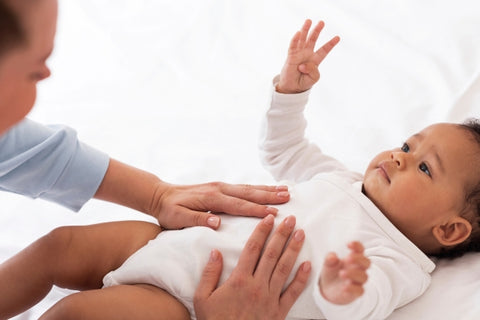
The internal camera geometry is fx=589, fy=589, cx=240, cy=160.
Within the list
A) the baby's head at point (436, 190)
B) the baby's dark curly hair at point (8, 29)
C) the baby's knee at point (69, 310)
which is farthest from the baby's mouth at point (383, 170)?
the baby's dark curly hair at point (8, 29)

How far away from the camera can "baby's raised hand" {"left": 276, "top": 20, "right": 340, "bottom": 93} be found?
3.99 feet

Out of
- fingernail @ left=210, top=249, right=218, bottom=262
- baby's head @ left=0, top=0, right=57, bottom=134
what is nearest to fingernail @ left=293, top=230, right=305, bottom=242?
fingernail @ left=210, top=249, right=218, bottom=262

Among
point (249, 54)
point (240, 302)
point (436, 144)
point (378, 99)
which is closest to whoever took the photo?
point (240, 302)

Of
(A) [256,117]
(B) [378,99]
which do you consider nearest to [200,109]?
(A) [256,117]

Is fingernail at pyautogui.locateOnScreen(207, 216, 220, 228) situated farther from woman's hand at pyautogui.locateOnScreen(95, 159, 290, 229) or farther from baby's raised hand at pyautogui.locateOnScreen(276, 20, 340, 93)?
baby's raised hand at pyautogui.locateOnScreen(276, 20, 340, 93)

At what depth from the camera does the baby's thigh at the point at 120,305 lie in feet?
2.97

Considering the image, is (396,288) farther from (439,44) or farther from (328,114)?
(439,44)

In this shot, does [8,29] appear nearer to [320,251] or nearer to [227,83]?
[320,251]

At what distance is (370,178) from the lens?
1.12 metres

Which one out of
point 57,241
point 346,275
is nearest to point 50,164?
point 57,241

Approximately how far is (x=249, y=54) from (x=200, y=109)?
0.82 feet

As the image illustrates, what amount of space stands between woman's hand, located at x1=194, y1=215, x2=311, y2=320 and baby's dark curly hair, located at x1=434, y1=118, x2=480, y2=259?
11.8 inches

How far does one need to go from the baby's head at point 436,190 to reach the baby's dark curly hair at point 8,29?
730 mm

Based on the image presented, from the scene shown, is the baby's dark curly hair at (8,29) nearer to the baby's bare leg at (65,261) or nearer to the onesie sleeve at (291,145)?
the baby's bare leg at (65,261)
